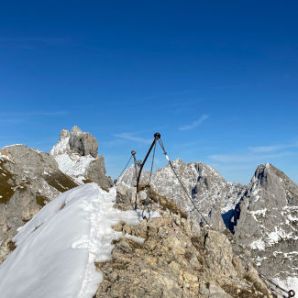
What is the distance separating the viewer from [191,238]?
3169cm

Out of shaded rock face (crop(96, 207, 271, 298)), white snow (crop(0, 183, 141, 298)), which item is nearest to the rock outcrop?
shaded rock face (crop(96, 207, 271, 298))

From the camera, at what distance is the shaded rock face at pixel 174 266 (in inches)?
958

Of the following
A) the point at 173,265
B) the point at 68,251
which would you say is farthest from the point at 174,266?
the point at 68,251

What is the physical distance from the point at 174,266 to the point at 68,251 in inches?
265

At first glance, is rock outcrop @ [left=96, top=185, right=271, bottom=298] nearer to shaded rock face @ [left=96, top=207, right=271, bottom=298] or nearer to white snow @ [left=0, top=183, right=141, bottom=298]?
shaded rock face @ [left=96, top=207, right=271, bottom=298]

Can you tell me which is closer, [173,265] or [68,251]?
[173,265]

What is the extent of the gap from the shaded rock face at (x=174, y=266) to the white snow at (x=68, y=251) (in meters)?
0.94

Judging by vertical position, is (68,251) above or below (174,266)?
above

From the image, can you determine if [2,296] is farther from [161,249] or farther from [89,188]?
[89,188]

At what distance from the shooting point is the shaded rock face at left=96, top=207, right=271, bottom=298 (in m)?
24.3

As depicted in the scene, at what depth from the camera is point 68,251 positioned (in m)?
27.3

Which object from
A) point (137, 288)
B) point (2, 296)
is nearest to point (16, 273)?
point (2, 296)

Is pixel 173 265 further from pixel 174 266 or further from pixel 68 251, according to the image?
pixel 68 251

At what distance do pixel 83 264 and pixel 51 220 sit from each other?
9884 millimetres
